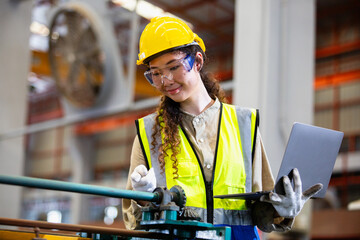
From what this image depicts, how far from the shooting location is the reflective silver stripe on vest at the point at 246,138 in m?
2.19

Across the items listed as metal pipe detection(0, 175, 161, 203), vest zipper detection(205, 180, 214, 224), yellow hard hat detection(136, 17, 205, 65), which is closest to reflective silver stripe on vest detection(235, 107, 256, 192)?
vest zipper detection(205, 180, 214, 224)

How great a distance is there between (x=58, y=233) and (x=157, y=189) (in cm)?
36

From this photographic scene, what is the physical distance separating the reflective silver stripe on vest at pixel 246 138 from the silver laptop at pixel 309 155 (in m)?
0.21

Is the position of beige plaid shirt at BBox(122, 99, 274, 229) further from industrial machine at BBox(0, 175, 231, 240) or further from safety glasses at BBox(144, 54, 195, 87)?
industrial machine at BBox(0, 175, 231, 240)

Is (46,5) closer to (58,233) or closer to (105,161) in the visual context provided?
(105,161)

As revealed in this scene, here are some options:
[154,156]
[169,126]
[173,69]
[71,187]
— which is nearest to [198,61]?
[173,69]

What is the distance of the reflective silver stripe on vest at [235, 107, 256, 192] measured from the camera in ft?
7.19

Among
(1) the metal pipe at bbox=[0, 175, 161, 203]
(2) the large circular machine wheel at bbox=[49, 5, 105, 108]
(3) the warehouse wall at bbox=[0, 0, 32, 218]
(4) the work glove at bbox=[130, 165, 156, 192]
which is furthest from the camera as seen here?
(3) the warehouse wall at bbox=[0, 0, 32, 218]

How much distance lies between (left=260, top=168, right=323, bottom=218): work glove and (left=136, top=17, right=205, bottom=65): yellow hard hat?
0.68m

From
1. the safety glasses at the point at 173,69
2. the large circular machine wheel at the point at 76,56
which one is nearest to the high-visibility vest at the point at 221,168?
the safety glasses at the point at 173,69

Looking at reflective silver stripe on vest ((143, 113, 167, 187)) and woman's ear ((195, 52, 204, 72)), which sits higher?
woman's ear ((195, 52, 204, 72))

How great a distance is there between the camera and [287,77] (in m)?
5.13

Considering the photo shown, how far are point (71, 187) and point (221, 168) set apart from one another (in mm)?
743

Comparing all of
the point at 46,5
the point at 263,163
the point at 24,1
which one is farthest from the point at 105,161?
the point at 263,163
